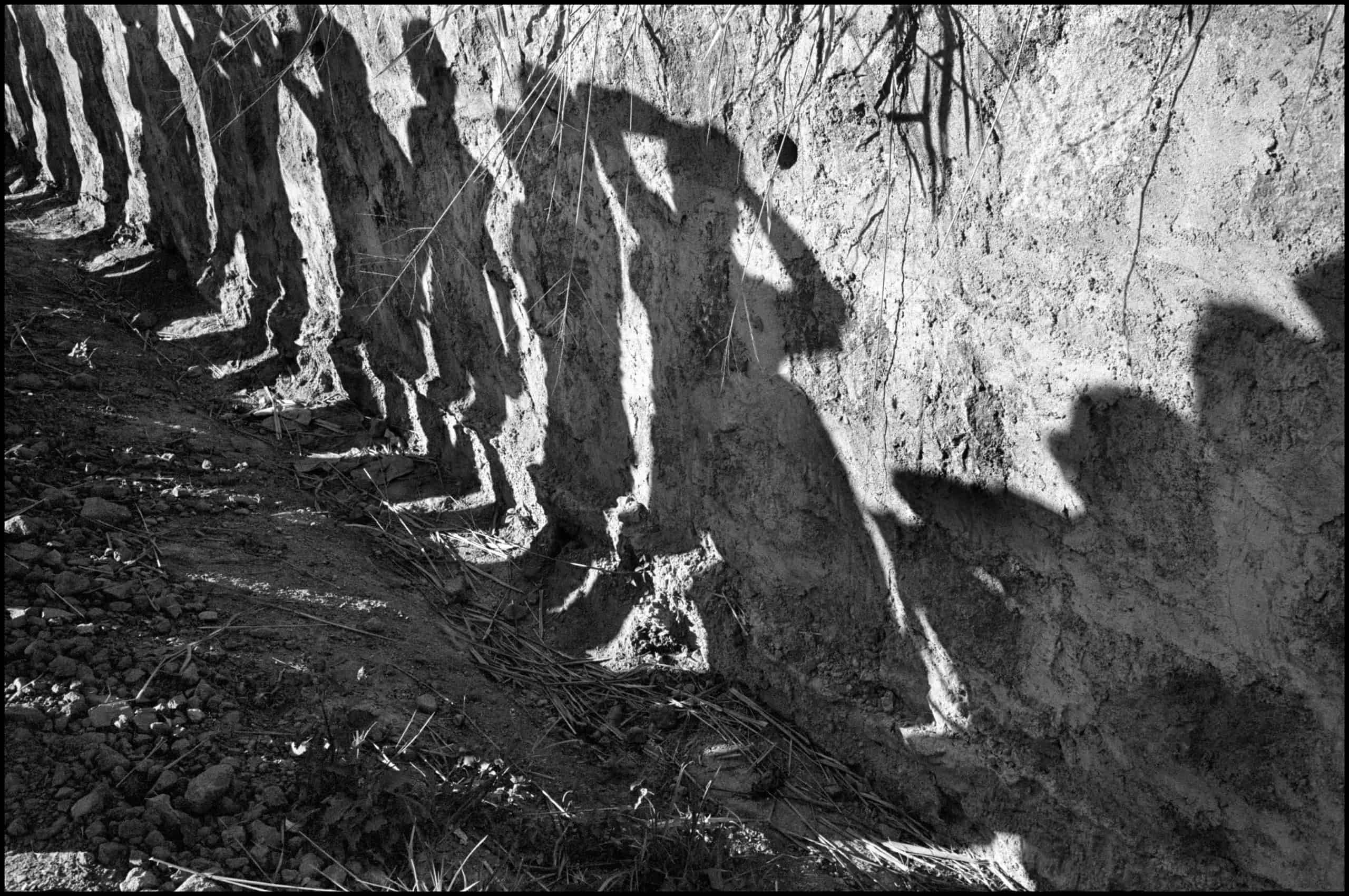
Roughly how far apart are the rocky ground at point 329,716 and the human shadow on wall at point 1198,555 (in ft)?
1.85

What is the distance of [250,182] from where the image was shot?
434 centimetres

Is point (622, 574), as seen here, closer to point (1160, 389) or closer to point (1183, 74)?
point (1160, 389)

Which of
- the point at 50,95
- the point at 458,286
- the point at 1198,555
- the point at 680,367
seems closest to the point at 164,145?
the point at 50,95

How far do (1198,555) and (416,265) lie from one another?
268 cm

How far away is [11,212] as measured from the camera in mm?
5840

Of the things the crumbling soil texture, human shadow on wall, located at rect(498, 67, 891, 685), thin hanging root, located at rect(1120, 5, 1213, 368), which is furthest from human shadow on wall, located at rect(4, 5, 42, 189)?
thin hanging root, located at rect(1120, 5, 1213, 368)

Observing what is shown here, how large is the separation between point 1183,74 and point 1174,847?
143 centimetres

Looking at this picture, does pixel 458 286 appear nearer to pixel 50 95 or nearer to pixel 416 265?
pixel 416 265

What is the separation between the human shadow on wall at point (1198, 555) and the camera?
1.70m

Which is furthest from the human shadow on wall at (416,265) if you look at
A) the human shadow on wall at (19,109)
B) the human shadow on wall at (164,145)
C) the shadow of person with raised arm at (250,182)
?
the human shadow on wall at (19,109)

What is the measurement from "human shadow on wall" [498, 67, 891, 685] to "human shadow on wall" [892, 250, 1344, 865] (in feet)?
1.23

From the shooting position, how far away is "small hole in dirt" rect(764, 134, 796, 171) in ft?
7.50

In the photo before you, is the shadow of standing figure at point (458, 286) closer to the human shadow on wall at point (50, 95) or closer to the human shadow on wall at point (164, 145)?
the human shadow on wall at point (164, 145)

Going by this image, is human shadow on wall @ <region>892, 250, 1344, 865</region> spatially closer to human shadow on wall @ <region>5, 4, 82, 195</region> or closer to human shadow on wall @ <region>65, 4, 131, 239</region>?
human shadow on wall @ <region>65, 4, 131, 239</region>
